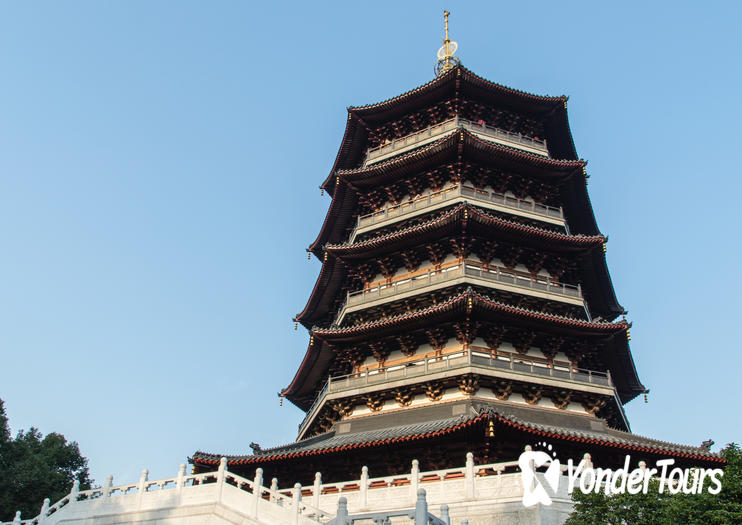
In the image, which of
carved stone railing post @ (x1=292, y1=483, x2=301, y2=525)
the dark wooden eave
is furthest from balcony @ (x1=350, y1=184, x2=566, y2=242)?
carved stone railing post @ (x1=292, y1=483, x2=301, y2=525)

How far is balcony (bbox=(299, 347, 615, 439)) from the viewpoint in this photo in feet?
68.3

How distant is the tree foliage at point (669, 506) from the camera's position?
1180 cm

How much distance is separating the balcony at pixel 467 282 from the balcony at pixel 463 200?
8.79 ft

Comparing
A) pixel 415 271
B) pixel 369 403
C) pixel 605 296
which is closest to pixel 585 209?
pixel 605 296

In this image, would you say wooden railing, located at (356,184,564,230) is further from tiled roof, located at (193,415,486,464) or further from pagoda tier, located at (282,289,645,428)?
tiled roof, located at (193,415,486,464)

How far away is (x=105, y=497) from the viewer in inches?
697

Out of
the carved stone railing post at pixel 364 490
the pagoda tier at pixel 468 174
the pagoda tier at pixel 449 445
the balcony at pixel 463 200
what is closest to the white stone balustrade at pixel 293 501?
the carved stone railing post at pixel 364 490

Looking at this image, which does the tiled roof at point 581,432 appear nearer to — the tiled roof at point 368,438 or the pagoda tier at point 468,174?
the tiled roof at point 368,438

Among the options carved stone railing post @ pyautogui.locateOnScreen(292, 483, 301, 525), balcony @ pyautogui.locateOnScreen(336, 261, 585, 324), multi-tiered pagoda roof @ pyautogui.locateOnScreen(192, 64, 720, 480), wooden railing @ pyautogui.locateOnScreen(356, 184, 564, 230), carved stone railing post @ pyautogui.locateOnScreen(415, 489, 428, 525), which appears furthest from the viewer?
wooden railing @ pyautogui.locateOnScreen(356, 184, 564, 230)

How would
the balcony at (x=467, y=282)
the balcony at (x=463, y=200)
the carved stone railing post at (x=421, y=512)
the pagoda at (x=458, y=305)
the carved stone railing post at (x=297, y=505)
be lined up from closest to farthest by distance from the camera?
1. the carved stone railing post at (x=421, y=512)
2. the carved stone railing post at (x=297, y=505)
3. the pagoda at (x=458, y=305)
4. the balcony at (x=467, y=282)
5. the balcony at (x=463, y=200)

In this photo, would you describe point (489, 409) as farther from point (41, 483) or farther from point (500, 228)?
point (41, 483)

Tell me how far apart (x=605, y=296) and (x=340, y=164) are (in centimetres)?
1361

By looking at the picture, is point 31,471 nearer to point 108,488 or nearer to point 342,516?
point 108,488

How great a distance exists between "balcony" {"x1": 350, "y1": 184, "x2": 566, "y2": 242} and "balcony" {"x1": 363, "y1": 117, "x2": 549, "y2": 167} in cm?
291
